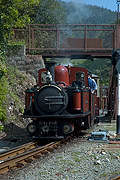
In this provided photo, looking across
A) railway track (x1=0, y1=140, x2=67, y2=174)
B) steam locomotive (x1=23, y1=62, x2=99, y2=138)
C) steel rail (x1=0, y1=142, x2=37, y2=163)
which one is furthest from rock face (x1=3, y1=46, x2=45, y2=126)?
railway track (x1=0, y1=140, x2=67, y2=174)

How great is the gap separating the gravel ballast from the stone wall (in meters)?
9.40

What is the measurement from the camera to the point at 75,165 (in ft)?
22.7

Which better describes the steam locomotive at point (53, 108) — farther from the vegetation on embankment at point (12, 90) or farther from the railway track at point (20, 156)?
the vegetation on embankment at point (12, 90)

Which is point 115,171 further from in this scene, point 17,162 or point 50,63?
point 50,63

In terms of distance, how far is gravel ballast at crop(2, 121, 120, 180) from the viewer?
6.08m

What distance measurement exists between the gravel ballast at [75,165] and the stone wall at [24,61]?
9402mm

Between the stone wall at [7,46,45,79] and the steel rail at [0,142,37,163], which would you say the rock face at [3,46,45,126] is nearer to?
the stone wall at [7,46,45,79]

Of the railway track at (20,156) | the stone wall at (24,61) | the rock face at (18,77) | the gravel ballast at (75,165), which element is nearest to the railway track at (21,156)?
the railway track at (20,156)

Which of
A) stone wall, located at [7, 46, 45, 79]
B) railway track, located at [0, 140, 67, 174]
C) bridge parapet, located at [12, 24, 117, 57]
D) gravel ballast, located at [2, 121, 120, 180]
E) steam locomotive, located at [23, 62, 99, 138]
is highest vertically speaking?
bridge parapet, located at [12, 24, 117, 57]

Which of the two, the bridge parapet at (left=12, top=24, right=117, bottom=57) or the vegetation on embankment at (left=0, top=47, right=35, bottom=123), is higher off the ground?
the bridge parapet at (left=12, top=24, right=117, bottom=57)

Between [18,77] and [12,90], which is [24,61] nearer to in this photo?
[18,77]

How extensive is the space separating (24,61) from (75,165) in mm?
11580

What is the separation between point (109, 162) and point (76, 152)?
129cm

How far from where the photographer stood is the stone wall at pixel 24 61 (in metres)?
17.6
